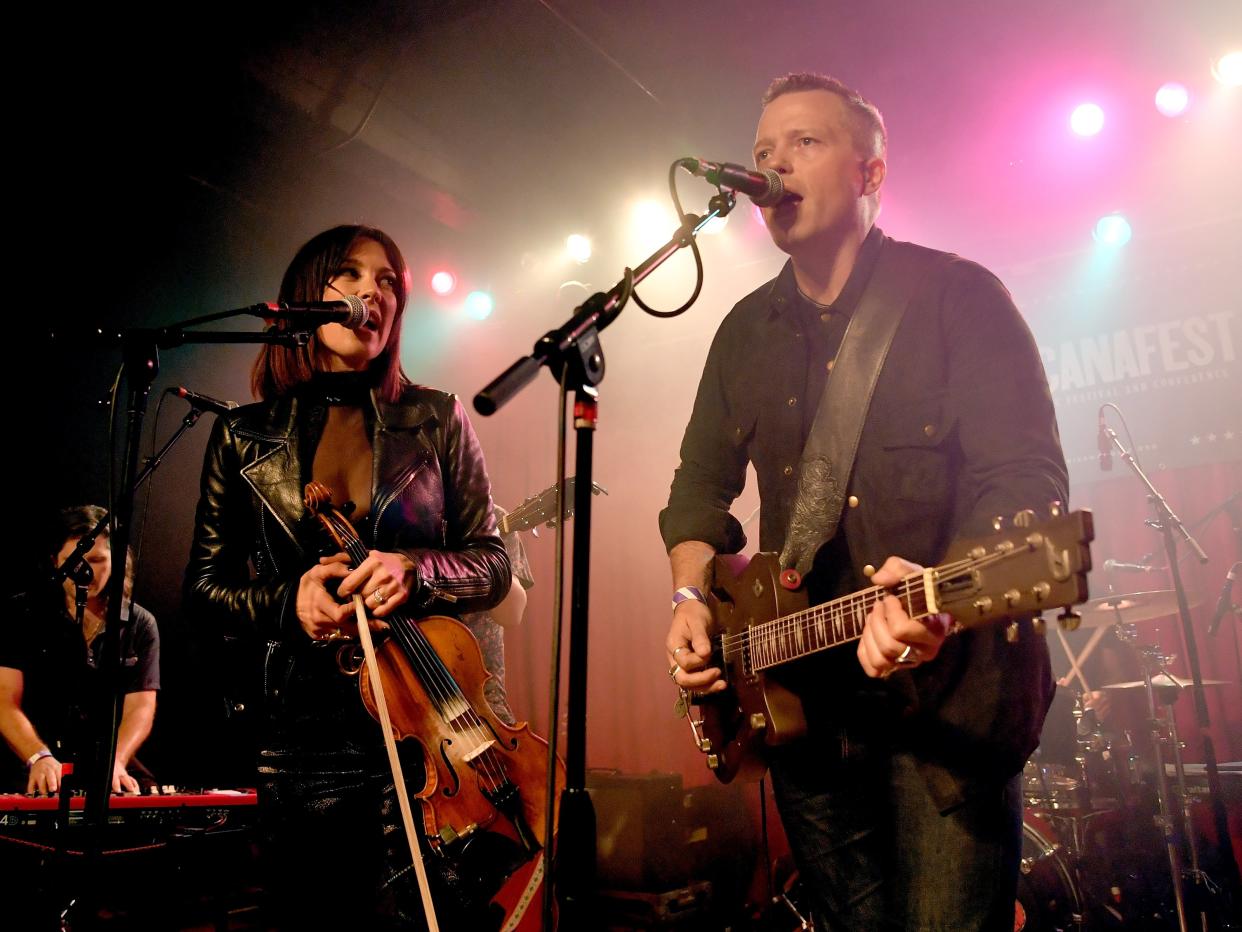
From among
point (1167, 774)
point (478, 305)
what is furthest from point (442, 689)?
point (478, 305)

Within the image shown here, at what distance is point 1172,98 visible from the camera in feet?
21.9

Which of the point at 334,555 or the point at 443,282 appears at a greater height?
the point at 443,282

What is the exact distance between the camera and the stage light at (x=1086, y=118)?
22.3 ft

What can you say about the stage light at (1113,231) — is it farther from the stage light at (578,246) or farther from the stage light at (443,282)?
the stage light at (443,282)

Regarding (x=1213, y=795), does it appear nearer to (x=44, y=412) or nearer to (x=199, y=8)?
(x=44, y=412)

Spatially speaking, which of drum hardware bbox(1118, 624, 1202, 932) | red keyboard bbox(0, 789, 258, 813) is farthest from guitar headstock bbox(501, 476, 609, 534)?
drum hardware bbox(1118, 624, 1202, 932)

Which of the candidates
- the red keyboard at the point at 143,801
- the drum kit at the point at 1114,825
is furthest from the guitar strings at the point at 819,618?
the drum kit at the point at 1114,825

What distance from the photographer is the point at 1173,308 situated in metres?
7.13

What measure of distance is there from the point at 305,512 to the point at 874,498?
158 centimetres

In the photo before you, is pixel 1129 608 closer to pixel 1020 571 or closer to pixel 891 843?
pixel 891 843

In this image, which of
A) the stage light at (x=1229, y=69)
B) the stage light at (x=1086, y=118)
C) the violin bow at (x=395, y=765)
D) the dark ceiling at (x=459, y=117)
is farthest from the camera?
the stage light at (x=1086, y=118)

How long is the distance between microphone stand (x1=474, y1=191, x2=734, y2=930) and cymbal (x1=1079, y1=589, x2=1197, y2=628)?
5226 millimetres

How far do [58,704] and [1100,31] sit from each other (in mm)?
8361

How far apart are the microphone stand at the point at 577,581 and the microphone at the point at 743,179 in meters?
0.40
